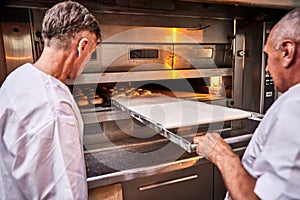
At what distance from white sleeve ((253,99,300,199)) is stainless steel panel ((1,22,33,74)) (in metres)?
0.90

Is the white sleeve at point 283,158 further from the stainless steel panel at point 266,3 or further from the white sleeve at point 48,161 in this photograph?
the stainless steel panel at point 266,3

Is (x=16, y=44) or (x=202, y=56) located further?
(x=202, y=56)

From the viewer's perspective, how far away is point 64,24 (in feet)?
2.30

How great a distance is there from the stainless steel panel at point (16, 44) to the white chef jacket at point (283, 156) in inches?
35.2

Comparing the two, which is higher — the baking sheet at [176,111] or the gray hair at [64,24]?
the gray hair at [64,24]

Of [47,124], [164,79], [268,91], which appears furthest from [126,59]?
[268,91]

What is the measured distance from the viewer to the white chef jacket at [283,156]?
518mm

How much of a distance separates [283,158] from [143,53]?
0.80 meters

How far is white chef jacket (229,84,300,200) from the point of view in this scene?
52cm

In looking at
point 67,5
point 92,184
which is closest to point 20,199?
point 92,184

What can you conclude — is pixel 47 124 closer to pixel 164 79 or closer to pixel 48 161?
pixel 48 161

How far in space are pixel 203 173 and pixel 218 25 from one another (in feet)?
2.51

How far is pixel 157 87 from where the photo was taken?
1.56 metres

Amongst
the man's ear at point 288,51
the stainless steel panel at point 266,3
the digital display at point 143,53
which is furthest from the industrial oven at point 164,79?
the man's ear at point 288,51
